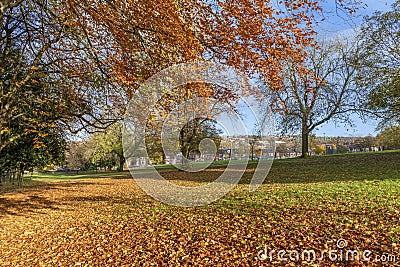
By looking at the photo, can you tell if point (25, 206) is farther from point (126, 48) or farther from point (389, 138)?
point (389, 138)

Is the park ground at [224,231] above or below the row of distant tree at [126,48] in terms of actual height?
below

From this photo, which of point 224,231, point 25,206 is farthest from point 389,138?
point 25,206

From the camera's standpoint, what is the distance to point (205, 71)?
5.50 m

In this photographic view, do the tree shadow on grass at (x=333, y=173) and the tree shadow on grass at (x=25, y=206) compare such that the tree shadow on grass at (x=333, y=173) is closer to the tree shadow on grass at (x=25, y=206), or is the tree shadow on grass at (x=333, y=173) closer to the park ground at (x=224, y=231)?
the park ground at (x=224, y=231)

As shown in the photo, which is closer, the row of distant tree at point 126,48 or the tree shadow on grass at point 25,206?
the row of distant tree at point 126,48

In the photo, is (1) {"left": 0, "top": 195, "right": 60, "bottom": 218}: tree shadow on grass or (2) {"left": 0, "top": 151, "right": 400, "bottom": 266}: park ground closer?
(2) {"left": 0, "top": 151, "right": 400, "bottom": 266}: park ground

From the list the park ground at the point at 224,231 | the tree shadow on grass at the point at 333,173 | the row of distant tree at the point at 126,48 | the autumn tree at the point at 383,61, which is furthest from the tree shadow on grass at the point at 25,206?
the autumn tree at the point at 383,61

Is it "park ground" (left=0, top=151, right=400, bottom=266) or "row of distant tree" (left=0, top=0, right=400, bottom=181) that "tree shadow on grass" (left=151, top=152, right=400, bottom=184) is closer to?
"park ground" (left=0, top=151, right=400, bottom=266)

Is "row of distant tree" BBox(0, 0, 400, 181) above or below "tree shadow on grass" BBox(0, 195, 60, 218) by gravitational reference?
above

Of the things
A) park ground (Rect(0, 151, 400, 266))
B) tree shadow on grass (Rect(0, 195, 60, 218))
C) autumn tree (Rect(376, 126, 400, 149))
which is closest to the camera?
park ground (Rect(0, 151, 400, 266))

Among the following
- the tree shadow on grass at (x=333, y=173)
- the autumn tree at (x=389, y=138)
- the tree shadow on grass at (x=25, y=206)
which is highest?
the autumn tree at (x=389, y=138)

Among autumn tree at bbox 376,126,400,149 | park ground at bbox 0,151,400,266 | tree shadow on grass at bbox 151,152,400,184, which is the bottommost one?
park ground at bbox 0,151,400,266

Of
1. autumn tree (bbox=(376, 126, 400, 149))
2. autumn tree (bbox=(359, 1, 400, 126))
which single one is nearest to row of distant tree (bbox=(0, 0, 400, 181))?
autumn tree (bbox=(359, 1, 400, 126))

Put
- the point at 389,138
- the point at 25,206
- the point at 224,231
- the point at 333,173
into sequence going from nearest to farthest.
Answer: the point at 224,231 < the point at 25,206 < the point at 333,173 < the point at 389,138
